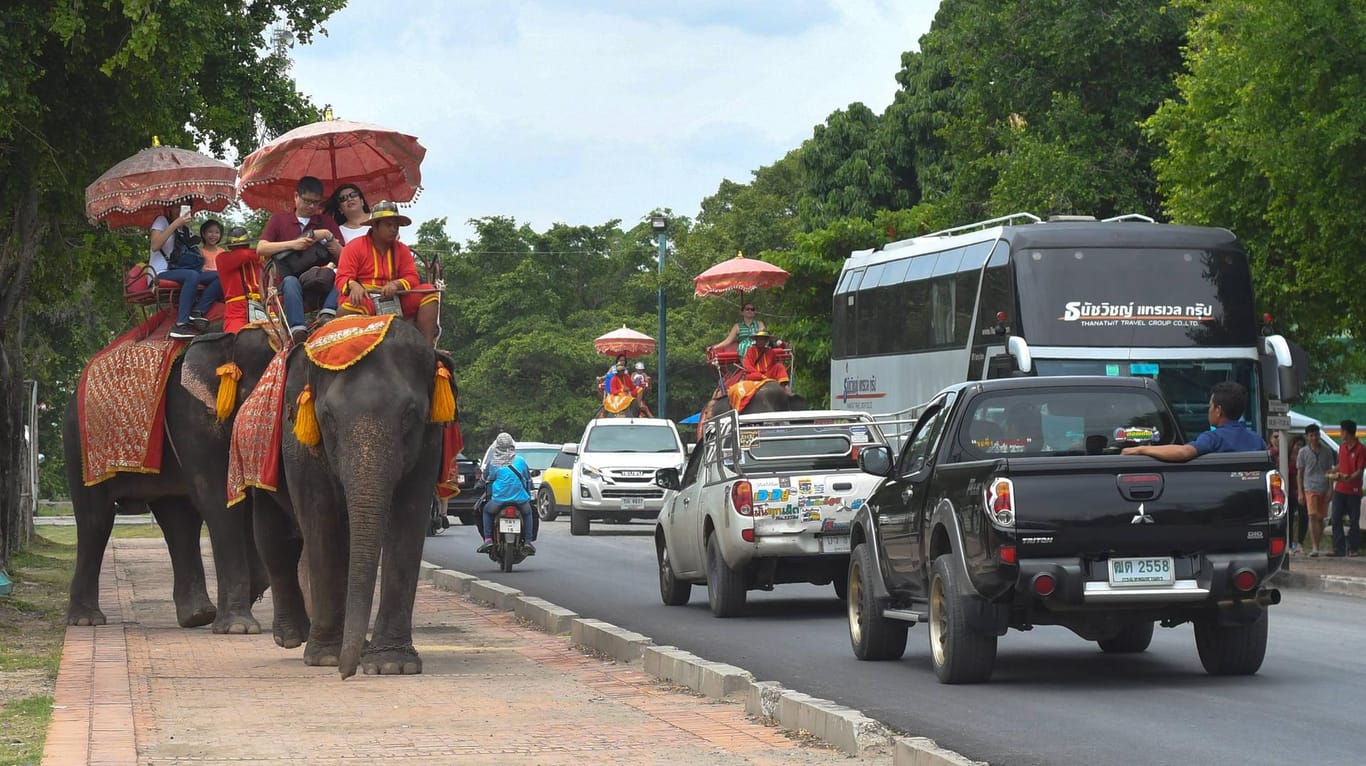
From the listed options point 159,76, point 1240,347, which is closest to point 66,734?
point 159,76

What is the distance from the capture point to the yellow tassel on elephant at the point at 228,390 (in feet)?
A: 47.5

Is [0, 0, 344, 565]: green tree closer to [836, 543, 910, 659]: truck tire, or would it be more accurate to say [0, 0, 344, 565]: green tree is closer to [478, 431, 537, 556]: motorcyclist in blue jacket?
[478, 431, 537, 556]: motorcyclist in blue jacket

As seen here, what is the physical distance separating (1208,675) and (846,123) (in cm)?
4268

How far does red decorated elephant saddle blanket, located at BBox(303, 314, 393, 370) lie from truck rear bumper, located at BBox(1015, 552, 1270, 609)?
3983mm

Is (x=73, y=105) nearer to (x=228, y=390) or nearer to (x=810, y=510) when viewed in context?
(x=228, y=390)

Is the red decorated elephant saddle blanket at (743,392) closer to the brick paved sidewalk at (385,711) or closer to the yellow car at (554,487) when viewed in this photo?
the yellow car at (554,487)

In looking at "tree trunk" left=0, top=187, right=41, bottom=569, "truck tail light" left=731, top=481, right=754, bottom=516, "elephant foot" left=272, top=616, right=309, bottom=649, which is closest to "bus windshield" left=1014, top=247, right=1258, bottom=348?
"truck tail light" left=731, top=481, right=754, bottom=516

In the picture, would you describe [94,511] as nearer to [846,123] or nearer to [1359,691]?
[1359,691]

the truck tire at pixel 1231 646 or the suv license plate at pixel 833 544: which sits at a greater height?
the suv license plate at pixel 833 544

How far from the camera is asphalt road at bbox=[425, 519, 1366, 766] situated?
9.50 meters

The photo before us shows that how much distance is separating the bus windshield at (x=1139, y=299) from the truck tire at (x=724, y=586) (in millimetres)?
6843

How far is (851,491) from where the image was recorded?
662 inches

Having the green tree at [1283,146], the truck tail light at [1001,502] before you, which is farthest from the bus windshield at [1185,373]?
the truck tail light at [1001,502]

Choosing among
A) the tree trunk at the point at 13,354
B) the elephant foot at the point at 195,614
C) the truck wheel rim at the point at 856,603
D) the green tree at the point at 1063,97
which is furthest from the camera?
the green tree at the point at 1063,97
